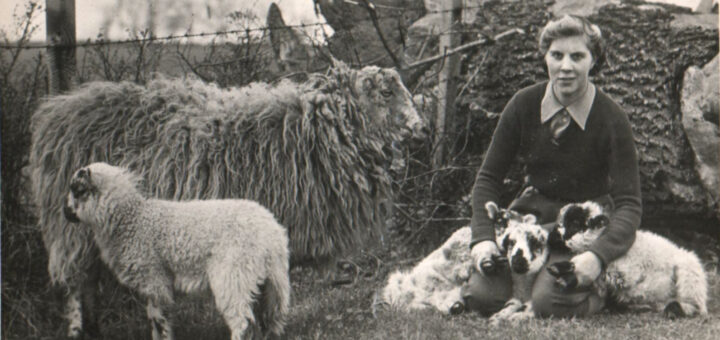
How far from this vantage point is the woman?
4.14m

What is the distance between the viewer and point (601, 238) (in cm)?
416

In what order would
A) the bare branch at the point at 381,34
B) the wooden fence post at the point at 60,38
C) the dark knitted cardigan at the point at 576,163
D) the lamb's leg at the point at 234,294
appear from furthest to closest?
the bare branch at the point at 381,34 → the dark knitted cardigan at the point at 576,163 → the wooden fence post at the point at 60,38 → the lamb's leg at the point at 234,294

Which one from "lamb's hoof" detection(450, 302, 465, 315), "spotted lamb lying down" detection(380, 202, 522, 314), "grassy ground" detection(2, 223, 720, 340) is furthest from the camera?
"spotted lamb lying down" detection(380, 202, 522, 314)

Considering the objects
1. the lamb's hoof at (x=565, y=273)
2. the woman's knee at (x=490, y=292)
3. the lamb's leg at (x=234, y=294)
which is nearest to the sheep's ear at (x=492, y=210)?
the woman's knee at (x=490, y=292)

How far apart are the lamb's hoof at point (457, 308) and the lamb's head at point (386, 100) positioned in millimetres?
1071

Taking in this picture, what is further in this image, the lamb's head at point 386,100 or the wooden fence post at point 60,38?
the lamb's head at point 386,100

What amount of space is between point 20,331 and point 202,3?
7.37 feet

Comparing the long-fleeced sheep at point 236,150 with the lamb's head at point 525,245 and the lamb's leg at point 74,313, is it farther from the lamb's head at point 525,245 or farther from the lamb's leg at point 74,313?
the lamb's head at point 525,245

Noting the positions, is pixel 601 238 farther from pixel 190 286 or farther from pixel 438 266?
pixel 190 286

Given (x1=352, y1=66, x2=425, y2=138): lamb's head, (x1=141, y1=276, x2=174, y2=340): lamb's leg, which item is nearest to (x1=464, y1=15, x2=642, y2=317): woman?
(x1=352, y1=66, x2=425, y2=138): lamb's head

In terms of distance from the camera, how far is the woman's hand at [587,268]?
161 inches

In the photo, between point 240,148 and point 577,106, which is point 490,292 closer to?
point 577,106

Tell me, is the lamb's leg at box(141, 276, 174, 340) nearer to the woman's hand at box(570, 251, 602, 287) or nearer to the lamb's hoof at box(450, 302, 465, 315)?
the lamb's hoof at box(450, 302, 465, 315)

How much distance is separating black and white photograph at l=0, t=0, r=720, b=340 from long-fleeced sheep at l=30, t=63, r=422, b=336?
0.01 metres
